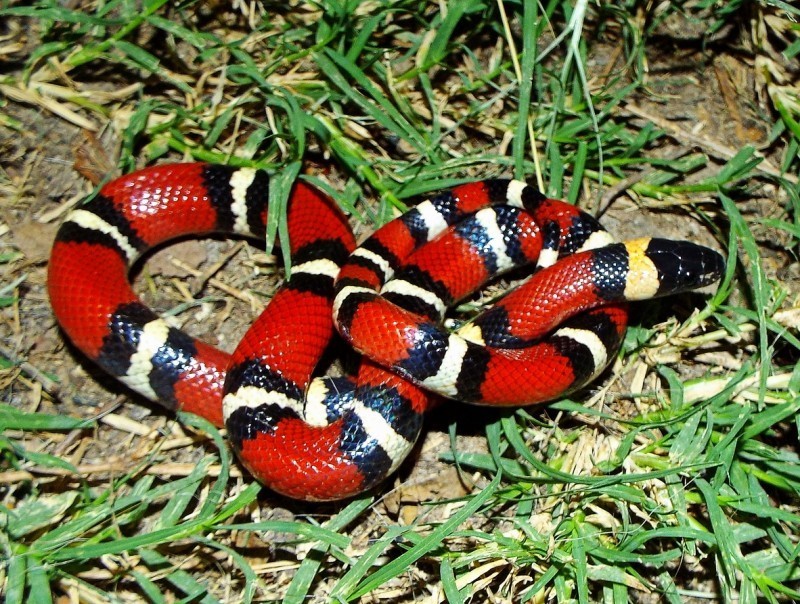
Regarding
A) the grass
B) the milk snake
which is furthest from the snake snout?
the grass

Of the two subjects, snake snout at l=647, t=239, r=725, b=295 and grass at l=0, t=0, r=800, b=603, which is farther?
snake snout at l=647, t=239, r=725, b=295

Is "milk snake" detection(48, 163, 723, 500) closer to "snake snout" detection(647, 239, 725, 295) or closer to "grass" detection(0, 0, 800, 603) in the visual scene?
"snake snout" detection(647, 239, 725, 295)

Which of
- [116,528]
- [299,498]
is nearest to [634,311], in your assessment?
[299,498]

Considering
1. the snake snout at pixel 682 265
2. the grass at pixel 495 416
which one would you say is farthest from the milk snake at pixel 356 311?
the grass at pixel 495 416

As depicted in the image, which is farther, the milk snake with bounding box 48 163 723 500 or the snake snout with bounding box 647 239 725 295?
the snake snout with bounding box 647 239 725 295

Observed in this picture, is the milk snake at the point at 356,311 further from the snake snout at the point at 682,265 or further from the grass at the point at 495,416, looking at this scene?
the grass at the point at 495,416
